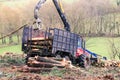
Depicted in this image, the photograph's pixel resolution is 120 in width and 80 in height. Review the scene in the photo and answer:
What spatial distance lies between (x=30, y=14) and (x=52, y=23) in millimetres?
12919

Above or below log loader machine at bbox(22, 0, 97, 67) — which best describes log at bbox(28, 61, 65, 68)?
below

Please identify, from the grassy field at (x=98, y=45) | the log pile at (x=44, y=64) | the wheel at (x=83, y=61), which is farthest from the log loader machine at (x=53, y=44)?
the grassy field at (x=98, y=45)

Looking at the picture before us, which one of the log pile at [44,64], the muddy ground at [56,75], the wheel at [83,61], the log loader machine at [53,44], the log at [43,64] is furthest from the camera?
the wheel at [83,61]

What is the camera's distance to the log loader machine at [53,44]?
68.1 ft

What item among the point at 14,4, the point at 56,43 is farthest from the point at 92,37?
the point at 56,43

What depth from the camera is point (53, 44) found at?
2050cm

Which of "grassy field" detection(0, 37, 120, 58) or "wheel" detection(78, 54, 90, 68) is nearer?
"wheel" detection(78, 54, 90, 68)

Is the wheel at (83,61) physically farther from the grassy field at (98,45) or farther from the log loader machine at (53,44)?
the grassy field at (98,45)

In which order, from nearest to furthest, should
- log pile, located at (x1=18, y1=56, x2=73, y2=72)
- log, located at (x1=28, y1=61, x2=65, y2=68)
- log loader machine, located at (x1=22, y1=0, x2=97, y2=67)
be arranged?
log pile, located at (x1=18, y1=56, x2=73, y2=72) → log, located at (x1=28, y1=61, x2=65, y2=68) → log loader machine, located at (x1=22, y1=0, x2=97, y2=67)

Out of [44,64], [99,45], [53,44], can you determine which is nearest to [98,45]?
[99,45]

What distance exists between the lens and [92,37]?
54344mm

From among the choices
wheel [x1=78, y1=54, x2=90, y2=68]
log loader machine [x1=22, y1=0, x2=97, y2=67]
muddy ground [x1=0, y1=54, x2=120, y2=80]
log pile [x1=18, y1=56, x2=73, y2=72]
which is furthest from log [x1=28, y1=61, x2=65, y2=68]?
wheel [x1=78, y1=54, x2=90, y2=68]

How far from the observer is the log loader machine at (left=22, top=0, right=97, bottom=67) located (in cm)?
2075

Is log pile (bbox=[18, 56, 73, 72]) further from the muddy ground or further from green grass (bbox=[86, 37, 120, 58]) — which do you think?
green grass (bbox=[86, 37, 120, 58])
